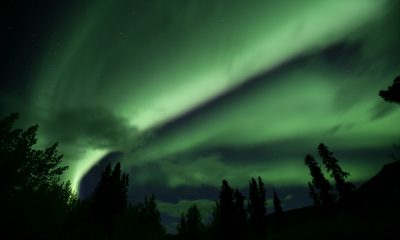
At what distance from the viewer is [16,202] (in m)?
9.44

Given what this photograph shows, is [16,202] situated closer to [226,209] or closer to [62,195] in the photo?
[62,195]

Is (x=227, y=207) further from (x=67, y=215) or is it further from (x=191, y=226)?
(x=67, y=215)

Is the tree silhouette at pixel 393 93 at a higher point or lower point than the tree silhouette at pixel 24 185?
higher

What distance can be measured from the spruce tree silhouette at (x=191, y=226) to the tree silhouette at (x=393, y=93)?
86.3 ft

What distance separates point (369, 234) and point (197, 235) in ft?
81.3

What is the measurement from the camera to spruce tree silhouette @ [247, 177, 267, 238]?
61.8 m

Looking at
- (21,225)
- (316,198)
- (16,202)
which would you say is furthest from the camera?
(316,198)

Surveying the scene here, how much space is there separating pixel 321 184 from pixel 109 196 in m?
48.1

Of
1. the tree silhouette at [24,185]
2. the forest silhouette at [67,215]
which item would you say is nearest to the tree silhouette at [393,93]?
the forest silhouette at [67,215]

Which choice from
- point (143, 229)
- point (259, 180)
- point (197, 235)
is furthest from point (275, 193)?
point (143, 229)

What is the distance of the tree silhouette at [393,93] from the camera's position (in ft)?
68.1

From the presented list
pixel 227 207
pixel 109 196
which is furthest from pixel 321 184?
pixel 109 196

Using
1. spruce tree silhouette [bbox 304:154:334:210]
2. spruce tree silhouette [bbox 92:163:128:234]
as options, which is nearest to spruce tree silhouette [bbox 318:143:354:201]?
spruce tree silhouette [bbox 304:154:334:210]

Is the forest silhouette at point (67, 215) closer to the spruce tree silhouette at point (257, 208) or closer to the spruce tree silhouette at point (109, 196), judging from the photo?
the spruce tree silhouette at point (109, 196)
